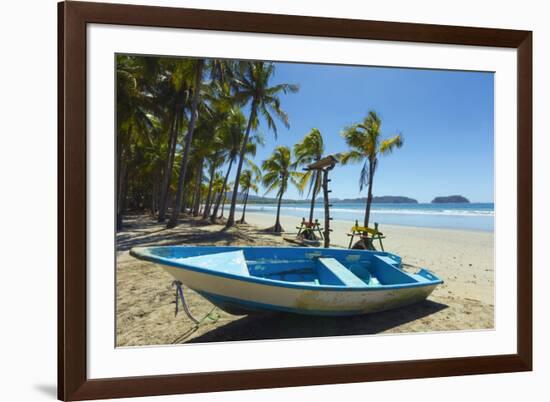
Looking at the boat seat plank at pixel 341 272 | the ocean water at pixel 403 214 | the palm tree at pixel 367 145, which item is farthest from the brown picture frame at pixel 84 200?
the ocean water at pixel 403 214

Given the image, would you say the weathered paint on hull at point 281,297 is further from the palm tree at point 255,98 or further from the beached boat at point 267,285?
the palm tree at point 255,98

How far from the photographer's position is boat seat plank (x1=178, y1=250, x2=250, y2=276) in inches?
82.8

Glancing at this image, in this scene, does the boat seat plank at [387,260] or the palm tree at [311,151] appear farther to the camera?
the palm tree at [311,151]

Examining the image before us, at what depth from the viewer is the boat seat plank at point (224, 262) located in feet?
6.90

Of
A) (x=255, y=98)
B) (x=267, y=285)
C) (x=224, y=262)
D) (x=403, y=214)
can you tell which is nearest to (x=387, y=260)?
(x=267, y=285)

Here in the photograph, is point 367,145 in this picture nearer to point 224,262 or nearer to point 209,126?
point 224,262

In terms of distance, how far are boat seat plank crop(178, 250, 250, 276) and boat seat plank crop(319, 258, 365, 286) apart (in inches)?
35.9

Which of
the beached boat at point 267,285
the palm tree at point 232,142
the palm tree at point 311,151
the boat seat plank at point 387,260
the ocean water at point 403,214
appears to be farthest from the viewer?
the ocean water at point 403,214

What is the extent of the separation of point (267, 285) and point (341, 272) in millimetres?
1041

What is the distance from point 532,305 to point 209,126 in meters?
6.99

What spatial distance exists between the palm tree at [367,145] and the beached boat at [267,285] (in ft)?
6.72

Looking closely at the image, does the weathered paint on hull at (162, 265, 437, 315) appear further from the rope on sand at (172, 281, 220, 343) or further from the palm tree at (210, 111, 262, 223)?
the palm tree at (210, 111, 262, 223)

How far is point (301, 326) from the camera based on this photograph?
2033 millimetres

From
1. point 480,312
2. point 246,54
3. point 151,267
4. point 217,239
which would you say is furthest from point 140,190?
point 480,312
